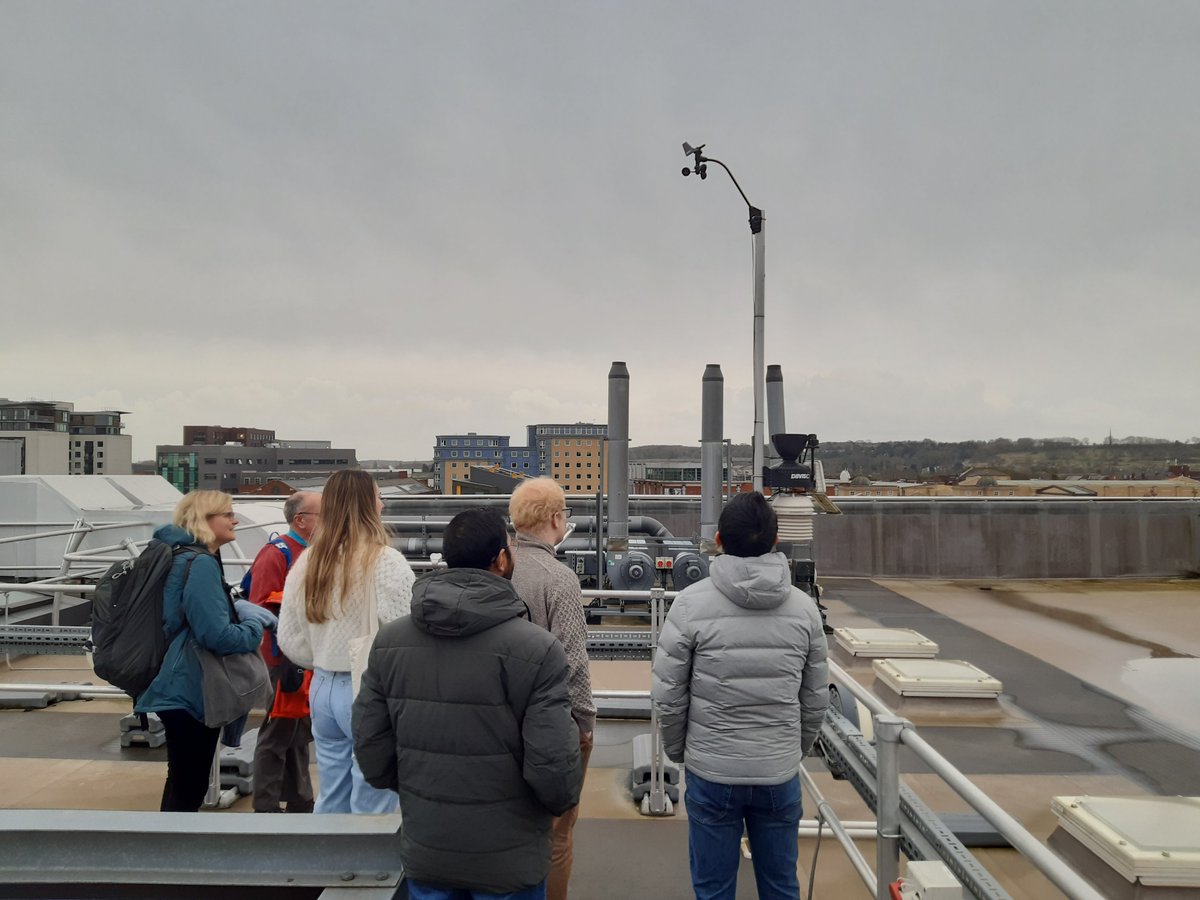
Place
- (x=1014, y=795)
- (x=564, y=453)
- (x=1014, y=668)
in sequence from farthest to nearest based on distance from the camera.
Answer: (x=564, y=453) < (x=1014, y=668) < (x=1014, y=795)

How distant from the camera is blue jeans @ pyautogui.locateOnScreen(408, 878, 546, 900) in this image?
1903mm

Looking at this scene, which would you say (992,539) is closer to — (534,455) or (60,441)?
(60,441)

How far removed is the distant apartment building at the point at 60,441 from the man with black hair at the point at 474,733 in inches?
694

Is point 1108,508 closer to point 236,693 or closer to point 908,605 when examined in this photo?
point 908,605

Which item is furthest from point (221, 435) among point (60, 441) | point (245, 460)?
point (60, 441)

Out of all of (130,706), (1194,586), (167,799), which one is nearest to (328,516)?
(167,799)

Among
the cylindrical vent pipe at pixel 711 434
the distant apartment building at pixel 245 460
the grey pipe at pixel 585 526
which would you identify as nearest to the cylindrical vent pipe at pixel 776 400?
the cylindrical vent pipe at pixel 711 434

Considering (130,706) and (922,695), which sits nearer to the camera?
(130,706)

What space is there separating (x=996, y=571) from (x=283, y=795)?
18.1m

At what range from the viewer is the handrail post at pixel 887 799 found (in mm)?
2092

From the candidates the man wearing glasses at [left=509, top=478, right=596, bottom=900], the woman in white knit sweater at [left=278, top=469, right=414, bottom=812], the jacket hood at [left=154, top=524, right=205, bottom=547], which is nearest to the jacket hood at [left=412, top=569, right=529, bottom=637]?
the man wearing glasses at [left=509, top=478, right=596, bottom=900]

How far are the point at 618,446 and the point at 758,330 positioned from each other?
5.38 metres

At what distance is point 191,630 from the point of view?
9.75 ft

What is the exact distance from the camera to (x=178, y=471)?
54844mm
